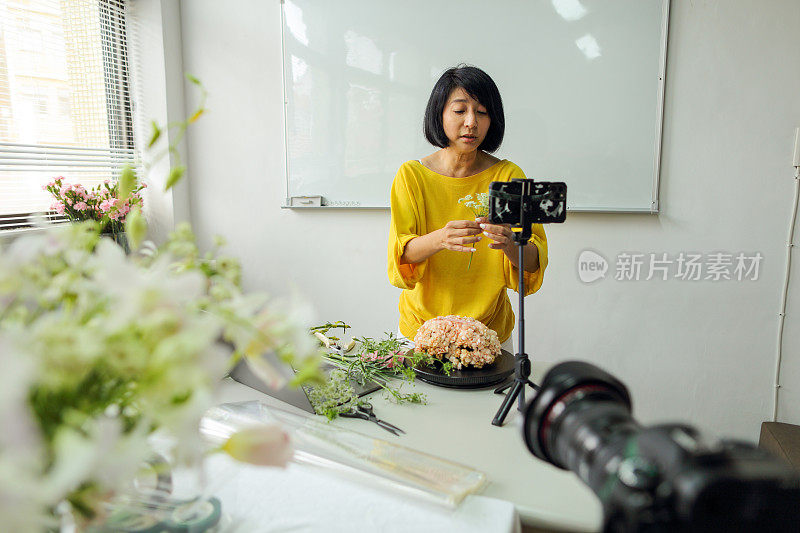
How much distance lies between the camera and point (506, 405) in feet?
3.56

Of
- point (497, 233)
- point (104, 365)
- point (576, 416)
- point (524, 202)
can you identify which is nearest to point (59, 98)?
point (497, 233)

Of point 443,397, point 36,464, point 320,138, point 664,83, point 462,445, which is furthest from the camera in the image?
point 320,138

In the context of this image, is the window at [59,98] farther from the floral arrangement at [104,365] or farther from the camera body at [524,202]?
the floral arrangement at [104,365]

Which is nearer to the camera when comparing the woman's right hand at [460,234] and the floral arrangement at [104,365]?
the floral arrangement at [104,365]

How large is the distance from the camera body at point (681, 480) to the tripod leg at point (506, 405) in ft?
1.89

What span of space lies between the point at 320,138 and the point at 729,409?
7.74ft

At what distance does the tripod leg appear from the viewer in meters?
1.07

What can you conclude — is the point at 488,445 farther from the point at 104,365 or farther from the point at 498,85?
the point at 498,85

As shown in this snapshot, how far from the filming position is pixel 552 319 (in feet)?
8.49

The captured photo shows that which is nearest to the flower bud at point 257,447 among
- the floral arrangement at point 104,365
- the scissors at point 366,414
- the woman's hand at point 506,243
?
the floral arrangement at point 104,365

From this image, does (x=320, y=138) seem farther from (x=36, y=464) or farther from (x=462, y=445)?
(x=36, y=464)

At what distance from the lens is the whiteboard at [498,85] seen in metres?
2.34

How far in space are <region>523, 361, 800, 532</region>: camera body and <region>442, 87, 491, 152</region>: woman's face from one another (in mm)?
1247

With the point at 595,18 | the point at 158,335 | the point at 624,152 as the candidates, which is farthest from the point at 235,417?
the point at 595,18
